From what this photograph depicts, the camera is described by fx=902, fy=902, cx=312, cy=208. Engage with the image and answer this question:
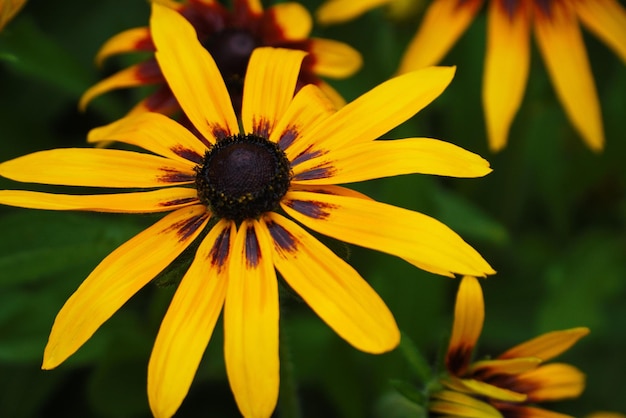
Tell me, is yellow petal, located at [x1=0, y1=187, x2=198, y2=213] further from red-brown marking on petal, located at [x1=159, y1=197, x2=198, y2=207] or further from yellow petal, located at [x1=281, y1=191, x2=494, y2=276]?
yellow petal, located at [x1=281, y1=191, x2=494, y2=276]

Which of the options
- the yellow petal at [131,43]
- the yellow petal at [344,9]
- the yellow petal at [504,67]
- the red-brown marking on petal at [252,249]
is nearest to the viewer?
the red-brown marking on petal at [252,249]

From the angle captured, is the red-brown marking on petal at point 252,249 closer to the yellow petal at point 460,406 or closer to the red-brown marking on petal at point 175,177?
the red-brown marking on petal at point 175,177

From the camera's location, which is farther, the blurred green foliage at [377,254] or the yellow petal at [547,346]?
the blurred green foliage at [377,254]

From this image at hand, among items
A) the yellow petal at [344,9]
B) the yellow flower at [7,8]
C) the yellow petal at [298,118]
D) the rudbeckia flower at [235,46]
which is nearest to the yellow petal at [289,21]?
the rudbeckia flower at [235,46]

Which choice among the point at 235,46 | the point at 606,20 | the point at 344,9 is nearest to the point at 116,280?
the point at 235,46

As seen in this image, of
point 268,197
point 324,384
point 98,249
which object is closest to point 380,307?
point 268,197
